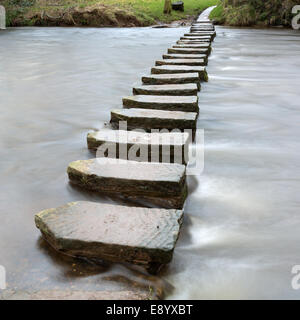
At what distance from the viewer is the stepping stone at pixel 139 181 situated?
1.96 m

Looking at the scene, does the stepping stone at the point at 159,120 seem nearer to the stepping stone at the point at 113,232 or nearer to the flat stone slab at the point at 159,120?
the flat stone slab at the point at 159,120

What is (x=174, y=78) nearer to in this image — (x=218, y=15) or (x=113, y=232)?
(x=113, y=232)

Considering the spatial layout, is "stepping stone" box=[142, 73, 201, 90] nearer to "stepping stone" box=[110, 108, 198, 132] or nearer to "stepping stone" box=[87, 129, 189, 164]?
"stepping stone" box=[110, 108, 198, 132]

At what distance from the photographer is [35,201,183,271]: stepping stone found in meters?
1.51

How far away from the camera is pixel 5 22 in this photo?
45.7ft

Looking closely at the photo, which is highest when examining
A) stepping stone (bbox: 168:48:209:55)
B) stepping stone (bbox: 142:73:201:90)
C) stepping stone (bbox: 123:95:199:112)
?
stepping stone (bbox: 168:48:209:55)

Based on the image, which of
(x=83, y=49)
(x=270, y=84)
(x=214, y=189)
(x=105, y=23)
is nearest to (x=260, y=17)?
(x=105, y=23)

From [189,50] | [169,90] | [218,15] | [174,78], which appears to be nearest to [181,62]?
[174,78]

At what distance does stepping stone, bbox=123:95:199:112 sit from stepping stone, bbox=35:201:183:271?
1612mm

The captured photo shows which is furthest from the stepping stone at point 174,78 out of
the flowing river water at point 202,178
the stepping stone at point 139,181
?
the stepping stone at point 139,181

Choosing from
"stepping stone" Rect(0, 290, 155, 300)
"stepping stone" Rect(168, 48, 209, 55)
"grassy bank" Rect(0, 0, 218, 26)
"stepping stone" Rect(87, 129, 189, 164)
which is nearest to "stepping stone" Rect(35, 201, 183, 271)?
"stepping stone" Rect(0, 290, 155, 300)

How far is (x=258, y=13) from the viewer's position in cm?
1170

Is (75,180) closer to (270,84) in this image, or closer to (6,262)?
(6,262)

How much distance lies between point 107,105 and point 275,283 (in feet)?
9.34
